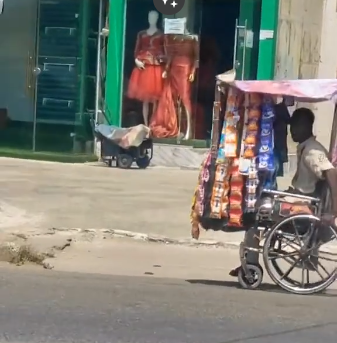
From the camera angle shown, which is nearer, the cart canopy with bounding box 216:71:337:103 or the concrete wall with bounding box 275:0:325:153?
the cart canopy with bounding box 216:71:337:103

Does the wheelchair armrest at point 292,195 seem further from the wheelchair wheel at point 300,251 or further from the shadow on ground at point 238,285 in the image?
the shadow on ground at point 238,285

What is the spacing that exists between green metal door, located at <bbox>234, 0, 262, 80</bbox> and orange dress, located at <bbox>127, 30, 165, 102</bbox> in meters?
1.24

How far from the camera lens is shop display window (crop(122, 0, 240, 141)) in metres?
15.0

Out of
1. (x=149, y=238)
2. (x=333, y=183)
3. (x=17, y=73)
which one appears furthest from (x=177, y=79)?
(x=333, y=183)

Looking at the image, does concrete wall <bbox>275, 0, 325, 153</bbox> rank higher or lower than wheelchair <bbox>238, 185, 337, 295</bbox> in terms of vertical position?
higher

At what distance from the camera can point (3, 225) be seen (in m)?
10.6

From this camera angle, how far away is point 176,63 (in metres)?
15.1

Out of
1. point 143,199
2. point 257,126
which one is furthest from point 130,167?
point 257,126

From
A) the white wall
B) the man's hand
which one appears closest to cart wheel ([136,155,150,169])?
the white wall

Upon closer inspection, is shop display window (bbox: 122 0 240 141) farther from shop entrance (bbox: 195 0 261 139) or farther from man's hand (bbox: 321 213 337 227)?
man's hand (bbox: 321 213 337 227)

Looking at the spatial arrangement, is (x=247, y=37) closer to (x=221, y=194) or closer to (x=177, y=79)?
(x=177, y=79)

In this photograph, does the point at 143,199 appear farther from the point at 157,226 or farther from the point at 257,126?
the point at 257,126

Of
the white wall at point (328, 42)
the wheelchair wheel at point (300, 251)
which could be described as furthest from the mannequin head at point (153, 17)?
the wheelchair wheel at point (300, 251)

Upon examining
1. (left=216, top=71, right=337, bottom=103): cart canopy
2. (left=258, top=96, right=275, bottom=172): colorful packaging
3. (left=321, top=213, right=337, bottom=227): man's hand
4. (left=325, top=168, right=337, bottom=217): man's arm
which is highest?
(left=216, top=71, right=337, bottom=103): cart canopy
